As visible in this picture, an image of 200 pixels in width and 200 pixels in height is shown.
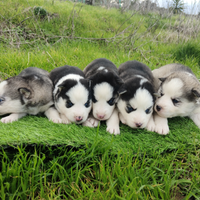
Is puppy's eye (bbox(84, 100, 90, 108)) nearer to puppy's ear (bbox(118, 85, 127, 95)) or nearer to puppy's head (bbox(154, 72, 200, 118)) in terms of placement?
puppy's ear (bbox(118, 85, 127, 95))

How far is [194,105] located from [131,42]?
4.09 meters

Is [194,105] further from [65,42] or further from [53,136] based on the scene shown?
[65,42]

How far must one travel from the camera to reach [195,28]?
23.7 ft

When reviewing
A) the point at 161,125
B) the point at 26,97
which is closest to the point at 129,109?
the point at 161,125

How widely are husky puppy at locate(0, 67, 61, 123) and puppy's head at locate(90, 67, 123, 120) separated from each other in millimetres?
664

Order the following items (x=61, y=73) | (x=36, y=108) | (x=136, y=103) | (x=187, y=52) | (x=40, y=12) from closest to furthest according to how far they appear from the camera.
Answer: (x=136, y=103) → (x=36, y=108) → (x=61, y=73) → (x=187, y=52) → (x=40, y=12)

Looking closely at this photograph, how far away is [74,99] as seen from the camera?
2713 mm

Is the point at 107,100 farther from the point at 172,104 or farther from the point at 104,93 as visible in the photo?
the point at 172,104

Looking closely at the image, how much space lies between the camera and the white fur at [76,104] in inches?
104

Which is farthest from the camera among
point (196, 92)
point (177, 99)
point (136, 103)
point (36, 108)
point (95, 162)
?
point (36, 108)

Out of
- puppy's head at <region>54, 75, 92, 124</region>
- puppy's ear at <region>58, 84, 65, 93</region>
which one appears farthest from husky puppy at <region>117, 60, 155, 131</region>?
puppy's ear at <region>58, 84, 65, 93</region>

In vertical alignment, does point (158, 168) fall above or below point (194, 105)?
below

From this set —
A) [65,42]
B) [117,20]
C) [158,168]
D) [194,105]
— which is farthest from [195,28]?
[158,168]

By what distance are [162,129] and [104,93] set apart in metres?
1.05
